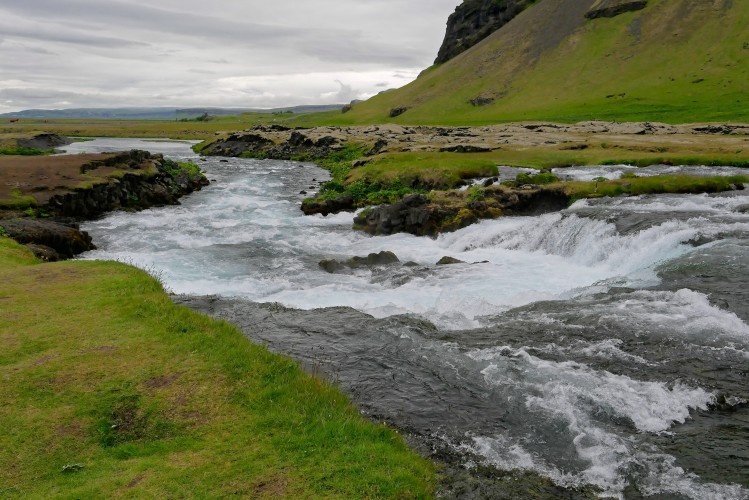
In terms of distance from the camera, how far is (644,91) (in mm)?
130750

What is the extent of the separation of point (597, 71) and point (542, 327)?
15247 centimetres

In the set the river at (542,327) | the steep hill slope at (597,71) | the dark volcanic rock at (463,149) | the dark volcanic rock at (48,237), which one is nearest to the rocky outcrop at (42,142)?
the dark volcanic rock at (463,149)

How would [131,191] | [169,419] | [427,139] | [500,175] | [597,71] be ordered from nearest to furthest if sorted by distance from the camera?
1. [169,419]
2. [131,191]
3. [500,175]
4. [427,139]
5. [597,71]

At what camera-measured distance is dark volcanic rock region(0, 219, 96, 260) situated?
95.0 ft

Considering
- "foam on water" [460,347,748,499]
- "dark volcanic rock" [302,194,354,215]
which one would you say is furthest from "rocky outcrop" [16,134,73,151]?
"foam on water" [460,347,748,499]

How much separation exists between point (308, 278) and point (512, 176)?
1169 inches

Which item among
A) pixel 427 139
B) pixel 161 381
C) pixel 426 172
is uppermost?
pixel 427 139

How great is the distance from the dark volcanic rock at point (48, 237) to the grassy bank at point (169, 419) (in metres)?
16.1

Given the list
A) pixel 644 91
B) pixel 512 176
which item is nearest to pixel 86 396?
pixel 512 176

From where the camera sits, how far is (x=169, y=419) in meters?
10.8

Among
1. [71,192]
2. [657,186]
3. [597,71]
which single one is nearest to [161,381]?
[657,186]

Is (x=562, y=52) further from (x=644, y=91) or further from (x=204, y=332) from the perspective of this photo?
(x=204, y=332)

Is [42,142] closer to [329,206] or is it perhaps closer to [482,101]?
[329,206]

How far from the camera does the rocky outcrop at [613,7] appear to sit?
530 feet
